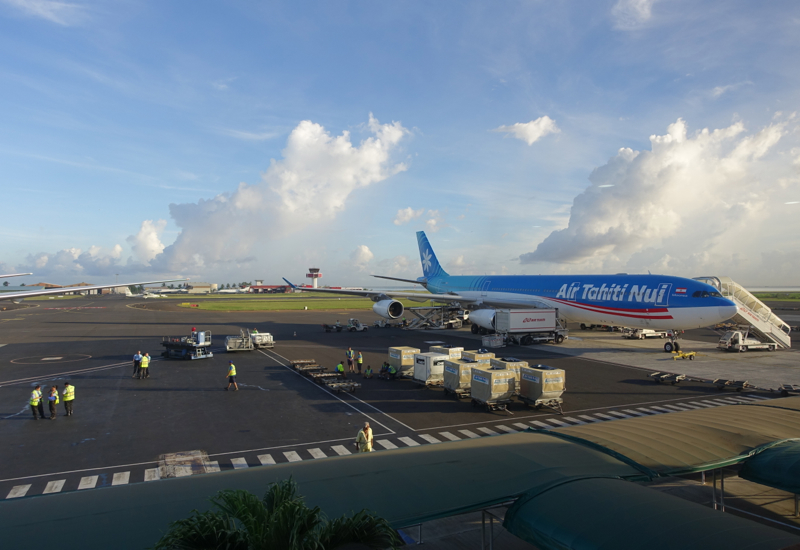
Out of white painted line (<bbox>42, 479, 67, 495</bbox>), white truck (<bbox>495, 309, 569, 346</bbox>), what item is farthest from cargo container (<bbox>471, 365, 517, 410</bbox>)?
white truck (<bbox>495, 309, 569, 346</bbox>)

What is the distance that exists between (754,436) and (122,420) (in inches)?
874

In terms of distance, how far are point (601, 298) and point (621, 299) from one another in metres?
1.88

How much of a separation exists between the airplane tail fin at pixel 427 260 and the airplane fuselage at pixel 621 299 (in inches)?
595

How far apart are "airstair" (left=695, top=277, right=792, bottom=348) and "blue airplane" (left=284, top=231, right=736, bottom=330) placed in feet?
17.3

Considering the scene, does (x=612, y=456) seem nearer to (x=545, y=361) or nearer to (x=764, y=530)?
(x=764, y=530)

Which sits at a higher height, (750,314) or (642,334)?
(750,314)

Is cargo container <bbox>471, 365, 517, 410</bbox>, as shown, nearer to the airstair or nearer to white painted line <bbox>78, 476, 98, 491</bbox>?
white painted line <bbox>78, 476, 98, 491</bbox>

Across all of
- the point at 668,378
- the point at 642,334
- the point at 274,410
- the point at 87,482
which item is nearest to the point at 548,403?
the point at 668,378

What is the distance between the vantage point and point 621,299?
35969 millimetres

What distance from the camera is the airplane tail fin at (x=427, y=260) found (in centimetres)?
6594

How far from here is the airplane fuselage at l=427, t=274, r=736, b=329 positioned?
3188 cm

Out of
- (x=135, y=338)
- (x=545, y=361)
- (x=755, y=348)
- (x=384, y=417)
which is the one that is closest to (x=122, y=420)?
(x=384, y=417)

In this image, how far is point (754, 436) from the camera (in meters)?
9.79

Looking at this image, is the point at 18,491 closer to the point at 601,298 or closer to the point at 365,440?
the point at 365,440
